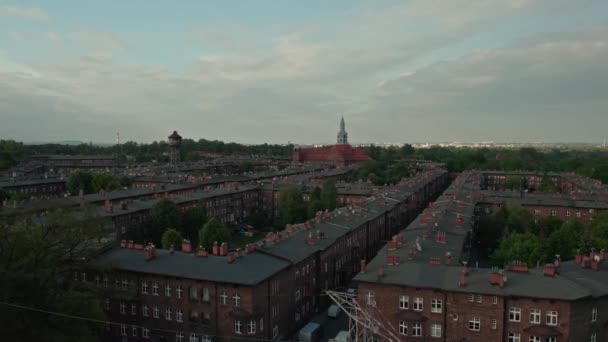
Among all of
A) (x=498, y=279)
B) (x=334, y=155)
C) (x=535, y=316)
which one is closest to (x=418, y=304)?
(x=498, y=279)

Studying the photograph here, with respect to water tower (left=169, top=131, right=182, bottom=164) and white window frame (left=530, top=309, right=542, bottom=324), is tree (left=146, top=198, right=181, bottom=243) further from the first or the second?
water tower (left=169, top=131, right=182, bottom=164)

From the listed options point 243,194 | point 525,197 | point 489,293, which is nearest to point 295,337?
point 489,293

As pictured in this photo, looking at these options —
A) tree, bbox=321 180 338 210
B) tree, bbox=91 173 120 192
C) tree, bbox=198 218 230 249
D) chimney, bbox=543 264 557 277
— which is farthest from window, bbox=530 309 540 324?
tree, bbox=91 173 120 192

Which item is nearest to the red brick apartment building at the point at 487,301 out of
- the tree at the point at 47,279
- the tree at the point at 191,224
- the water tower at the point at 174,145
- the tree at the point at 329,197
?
the tree at the point at 47,279

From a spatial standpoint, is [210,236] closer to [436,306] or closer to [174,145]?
[436,306]

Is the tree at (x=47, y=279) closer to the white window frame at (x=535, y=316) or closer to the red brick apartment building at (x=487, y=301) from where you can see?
the red brick apartment building at (x=487, y=301)

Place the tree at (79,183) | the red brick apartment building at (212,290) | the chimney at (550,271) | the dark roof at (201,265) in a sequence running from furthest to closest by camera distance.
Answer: the tree at (79,183) < the dark roof at (201,265) < the red brick apartment building at (212,290) < the chimney at (550,271)

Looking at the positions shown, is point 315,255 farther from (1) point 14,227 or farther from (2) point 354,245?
(1) point 14,227
